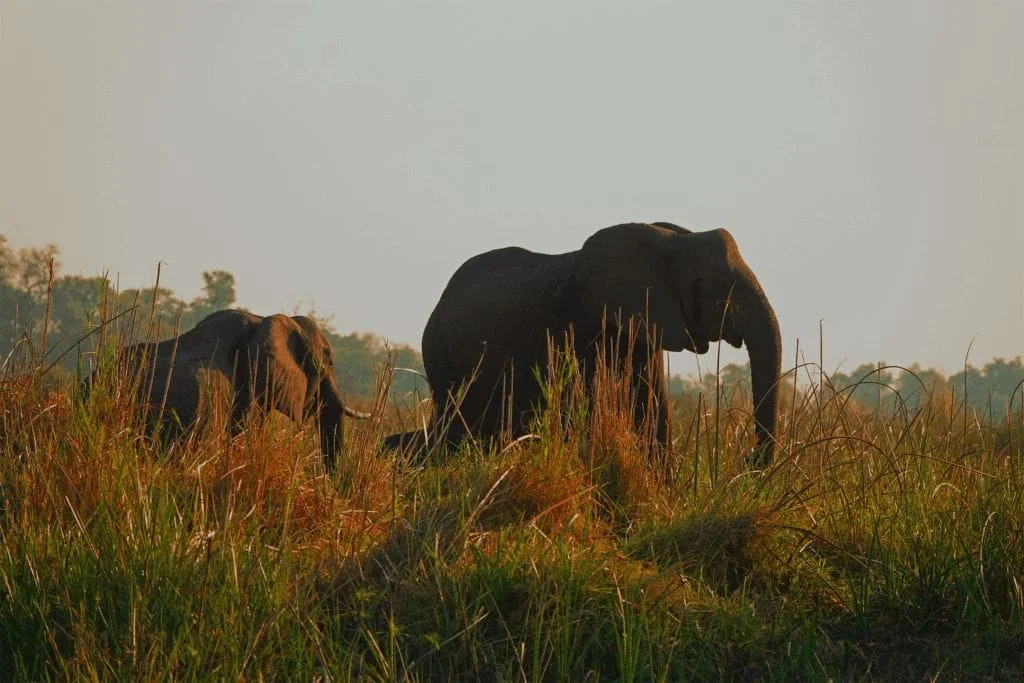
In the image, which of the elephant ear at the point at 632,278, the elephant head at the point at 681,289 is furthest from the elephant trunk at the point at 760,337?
the elephant ear at the point at 632,278

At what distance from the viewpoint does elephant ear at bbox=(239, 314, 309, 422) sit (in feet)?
33.1

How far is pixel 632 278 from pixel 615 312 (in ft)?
0.79

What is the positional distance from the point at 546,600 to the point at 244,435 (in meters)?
1.54

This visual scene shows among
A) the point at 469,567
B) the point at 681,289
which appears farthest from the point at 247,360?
the point at 469,567

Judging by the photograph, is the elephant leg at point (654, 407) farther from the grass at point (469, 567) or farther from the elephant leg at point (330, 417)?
the elephant leg at point (330, 417)

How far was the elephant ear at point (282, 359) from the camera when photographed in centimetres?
1008

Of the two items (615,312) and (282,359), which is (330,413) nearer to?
(282,359)

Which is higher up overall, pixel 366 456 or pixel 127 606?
pixel 366 456

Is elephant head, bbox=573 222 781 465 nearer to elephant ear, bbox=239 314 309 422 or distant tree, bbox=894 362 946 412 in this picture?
distant tree, bbox=894 362 946 412

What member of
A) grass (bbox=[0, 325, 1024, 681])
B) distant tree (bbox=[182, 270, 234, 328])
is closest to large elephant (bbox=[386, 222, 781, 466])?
grass (bbox=[0, 325, 1024, 681])

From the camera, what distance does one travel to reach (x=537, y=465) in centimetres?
524

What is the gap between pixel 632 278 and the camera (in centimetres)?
807

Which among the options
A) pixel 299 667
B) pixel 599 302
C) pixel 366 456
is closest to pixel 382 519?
pixel 366 456

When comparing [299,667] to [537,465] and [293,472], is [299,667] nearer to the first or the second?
[293,472]
